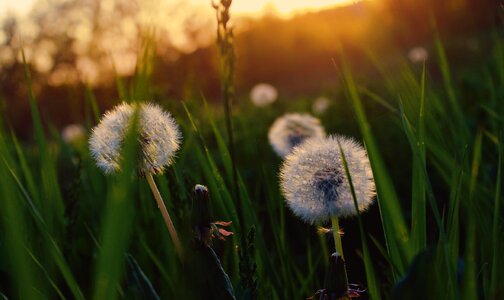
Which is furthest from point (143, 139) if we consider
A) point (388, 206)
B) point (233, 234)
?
point (388, 206)

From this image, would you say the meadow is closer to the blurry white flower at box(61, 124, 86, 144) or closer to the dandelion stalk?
the dandelion stalk

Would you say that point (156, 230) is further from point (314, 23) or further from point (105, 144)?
point (314, 23)

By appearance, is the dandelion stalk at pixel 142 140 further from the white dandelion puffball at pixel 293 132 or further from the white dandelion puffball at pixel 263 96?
the white dandelion puffball at pixel 263 96

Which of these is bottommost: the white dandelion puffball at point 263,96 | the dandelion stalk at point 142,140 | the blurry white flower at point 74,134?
the dandelion stalk at point 142,140

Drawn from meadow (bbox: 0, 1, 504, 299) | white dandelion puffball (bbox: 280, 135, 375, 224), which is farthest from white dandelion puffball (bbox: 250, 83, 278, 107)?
white dandelion puffball (bbox: 280, 135, 375, 224)

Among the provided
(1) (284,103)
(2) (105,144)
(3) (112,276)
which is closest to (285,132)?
(2) (105,144)

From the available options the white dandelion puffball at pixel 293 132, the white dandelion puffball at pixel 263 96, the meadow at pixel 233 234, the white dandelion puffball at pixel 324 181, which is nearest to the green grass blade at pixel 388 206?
the meadow at pixel 233 234
